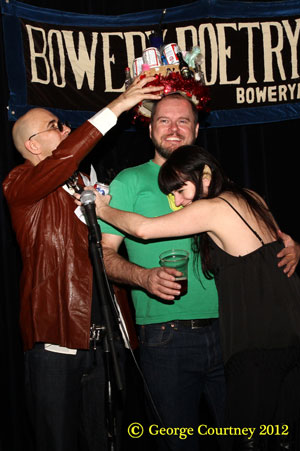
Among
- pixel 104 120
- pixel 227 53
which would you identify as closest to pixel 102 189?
pixel 104 120

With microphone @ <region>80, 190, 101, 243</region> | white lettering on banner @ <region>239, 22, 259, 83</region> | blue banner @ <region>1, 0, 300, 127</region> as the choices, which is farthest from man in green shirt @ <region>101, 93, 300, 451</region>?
white lettering on banner @ <region>239, 22, 259, 83</region>

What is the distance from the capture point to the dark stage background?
3641 mm

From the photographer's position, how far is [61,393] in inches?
100.0

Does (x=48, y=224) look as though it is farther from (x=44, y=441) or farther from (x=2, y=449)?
(x=2, y=449)

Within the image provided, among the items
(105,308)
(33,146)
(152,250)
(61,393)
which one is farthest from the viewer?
(33,146)

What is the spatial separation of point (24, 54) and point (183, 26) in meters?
1.22

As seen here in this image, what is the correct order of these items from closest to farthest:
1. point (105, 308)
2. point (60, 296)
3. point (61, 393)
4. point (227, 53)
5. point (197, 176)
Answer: point (105, 308)
point (197, 176)
point (61, 393)
point (60, 296)
point (227, 53)

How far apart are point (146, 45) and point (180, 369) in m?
2.50

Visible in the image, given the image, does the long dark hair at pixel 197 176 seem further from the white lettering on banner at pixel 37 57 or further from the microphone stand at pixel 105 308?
the white lettering on banner at pixel 37 57

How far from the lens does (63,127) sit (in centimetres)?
293

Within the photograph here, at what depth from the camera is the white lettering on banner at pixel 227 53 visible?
3709 millimetres

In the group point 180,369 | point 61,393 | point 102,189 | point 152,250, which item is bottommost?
point 61,393

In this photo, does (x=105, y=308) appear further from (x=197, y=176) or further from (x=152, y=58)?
(x=152, y=58)

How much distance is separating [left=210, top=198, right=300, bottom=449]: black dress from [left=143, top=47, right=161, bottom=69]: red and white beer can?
101cm
